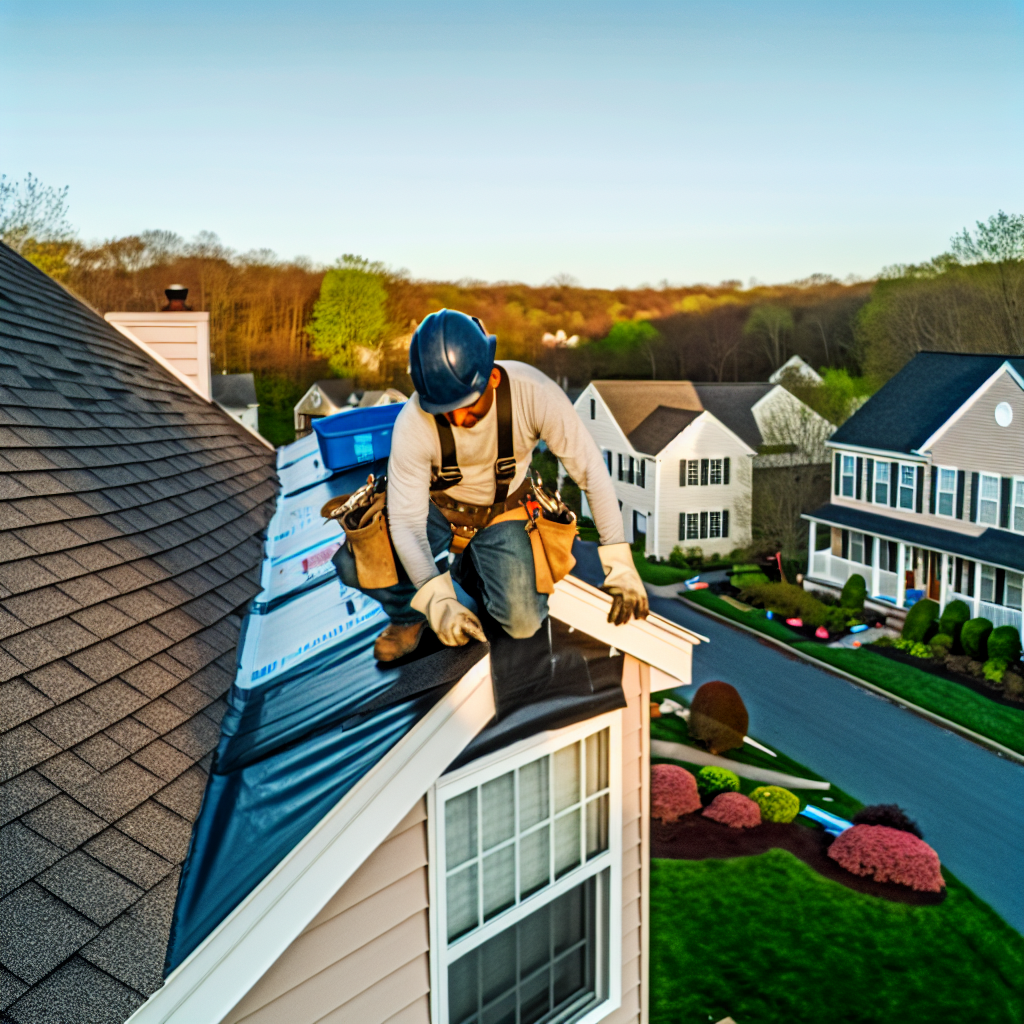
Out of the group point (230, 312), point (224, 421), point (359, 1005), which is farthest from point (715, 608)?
point (230, 312)

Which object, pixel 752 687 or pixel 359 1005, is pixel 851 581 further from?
pixel 359 1005

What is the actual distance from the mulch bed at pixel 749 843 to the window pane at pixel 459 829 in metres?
9.58

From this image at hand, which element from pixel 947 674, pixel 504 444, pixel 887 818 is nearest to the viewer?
pixel 504 444

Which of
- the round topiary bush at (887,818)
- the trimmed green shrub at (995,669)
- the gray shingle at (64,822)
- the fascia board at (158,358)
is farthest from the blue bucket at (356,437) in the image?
the trimmed green shrub at (995,669)

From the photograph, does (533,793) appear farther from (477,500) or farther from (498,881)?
(477,500)

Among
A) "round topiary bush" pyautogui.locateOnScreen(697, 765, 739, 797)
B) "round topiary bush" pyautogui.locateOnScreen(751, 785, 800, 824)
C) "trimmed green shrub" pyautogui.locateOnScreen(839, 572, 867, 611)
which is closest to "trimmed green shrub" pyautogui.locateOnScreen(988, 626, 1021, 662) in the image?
"trimmed green shrub" pyautogui.locateOnScreen(839, 572, 867, 611)

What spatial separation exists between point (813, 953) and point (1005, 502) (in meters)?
15.8

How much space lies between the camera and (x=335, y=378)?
47.9 metres

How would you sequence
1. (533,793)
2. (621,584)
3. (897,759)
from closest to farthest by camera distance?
(621,584), (533,793), (897,759)

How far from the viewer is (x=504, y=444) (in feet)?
13.6

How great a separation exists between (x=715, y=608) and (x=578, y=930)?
2203cm

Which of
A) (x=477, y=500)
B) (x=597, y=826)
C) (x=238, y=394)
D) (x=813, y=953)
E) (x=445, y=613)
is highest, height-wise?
(x=238, y=394)

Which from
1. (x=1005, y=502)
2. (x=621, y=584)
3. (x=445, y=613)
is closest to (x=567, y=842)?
(x=621, y=584)

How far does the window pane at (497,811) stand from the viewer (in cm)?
487
